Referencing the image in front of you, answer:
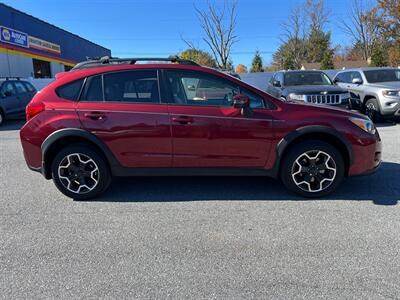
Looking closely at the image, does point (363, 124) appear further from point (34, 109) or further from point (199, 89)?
point (34, 109)

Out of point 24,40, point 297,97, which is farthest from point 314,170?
point 24,40

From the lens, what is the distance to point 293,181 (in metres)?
4.12

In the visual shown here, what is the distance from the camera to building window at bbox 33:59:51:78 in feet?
85.7

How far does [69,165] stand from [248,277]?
274 cm

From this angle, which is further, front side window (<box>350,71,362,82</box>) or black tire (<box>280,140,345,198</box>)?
front side window (<box>350,71,362,82</box>)

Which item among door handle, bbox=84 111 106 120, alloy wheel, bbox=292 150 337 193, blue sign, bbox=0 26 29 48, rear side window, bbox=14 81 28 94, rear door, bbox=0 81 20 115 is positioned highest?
blue sign, bbox=0 26 29 48

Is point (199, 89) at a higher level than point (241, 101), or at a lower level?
higher

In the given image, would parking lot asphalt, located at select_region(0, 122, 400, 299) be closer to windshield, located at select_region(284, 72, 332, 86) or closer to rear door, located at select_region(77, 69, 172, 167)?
rear door, located at select_region(77, 69, 172, 167)

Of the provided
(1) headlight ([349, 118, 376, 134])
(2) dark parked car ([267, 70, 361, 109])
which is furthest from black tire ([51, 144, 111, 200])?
(2) dark parked car ([267, 70, 361, 109])

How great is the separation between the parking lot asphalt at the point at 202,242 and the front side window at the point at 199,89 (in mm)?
1261

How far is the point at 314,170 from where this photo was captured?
4.10m

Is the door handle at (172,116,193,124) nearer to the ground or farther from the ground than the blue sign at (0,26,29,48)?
nearer to the ground

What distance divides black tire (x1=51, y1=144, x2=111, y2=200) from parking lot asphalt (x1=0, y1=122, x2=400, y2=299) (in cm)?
14

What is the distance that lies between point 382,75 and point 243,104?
29.1 ft
